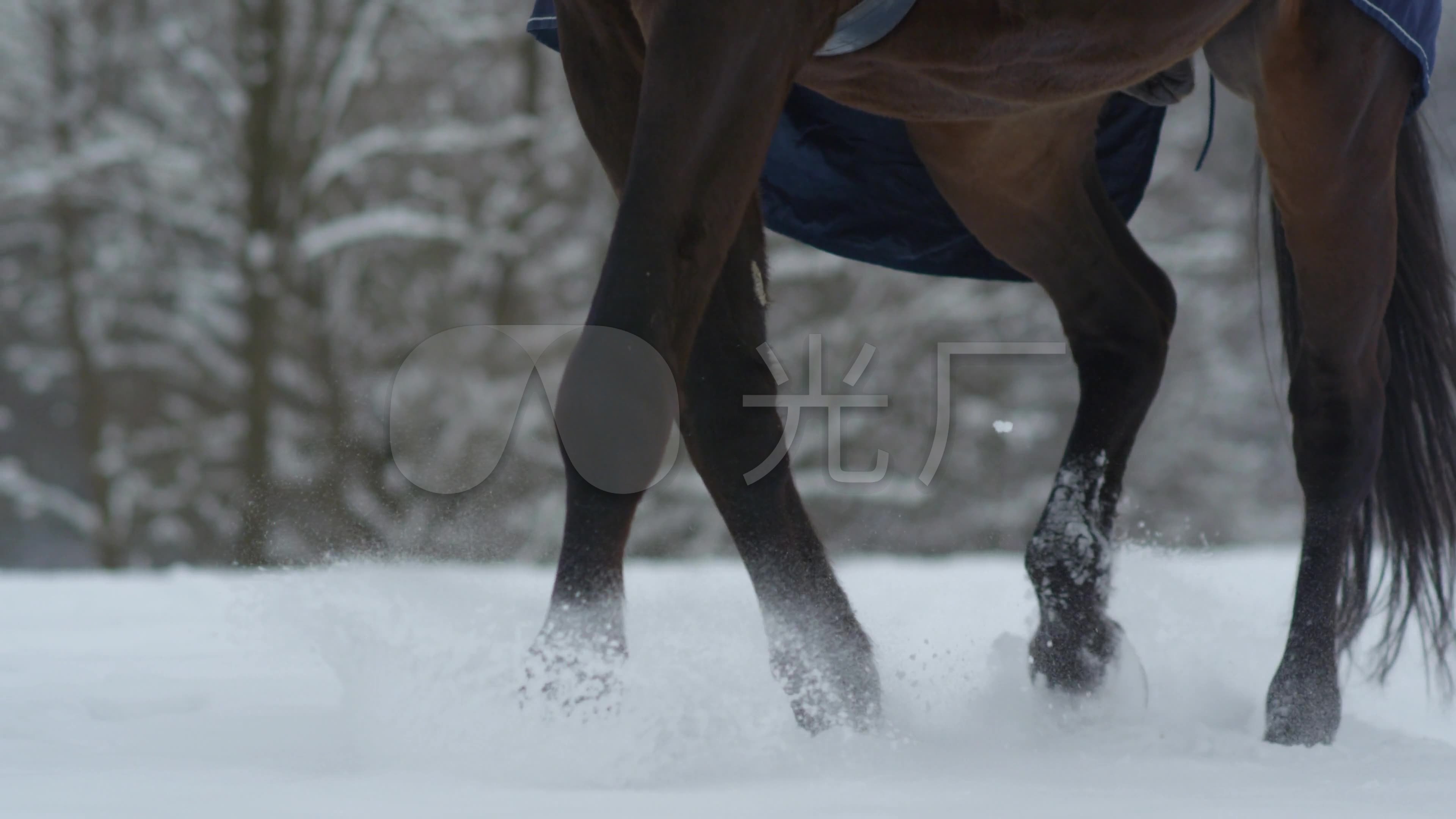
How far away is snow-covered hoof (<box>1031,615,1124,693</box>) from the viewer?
2193 millimetres

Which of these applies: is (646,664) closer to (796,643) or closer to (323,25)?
(796,643)

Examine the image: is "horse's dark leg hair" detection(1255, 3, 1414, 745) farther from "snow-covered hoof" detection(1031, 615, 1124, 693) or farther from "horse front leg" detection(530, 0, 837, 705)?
"horse front leg" detection(530, 0, 837, 705)

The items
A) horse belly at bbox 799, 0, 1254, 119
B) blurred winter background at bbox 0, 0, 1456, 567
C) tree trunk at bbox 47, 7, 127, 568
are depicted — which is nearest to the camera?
horse belly at bbox 799, 0, 1254, 119

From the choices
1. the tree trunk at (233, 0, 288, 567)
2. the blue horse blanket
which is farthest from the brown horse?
the tree trunk at (233, 0, 288, 567)

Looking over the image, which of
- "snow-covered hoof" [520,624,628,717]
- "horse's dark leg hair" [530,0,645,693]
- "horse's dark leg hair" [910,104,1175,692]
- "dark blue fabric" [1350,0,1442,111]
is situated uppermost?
"dark blue fabric" [1350,0,1442,111]

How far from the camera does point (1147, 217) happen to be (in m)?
11.2

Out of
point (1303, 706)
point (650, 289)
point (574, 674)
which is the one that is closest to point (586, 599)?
point (574, 674)

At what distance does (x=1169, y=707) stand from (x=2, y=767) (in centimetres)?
165

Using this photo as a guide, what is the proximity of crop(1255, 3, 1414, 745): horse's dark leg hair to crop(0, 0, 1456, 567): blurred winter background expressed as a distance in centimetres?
736

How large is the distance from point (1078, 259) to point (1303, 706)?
0.89m

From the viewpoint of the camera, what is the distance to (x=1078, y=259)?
2.61 metres

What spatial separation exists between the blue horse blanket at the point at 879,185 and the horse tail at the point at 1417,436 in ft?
1.60

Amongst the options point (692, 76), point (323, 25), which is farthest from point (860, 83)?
point (323, 25)

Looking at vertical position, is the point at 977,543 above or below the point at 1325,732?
below
